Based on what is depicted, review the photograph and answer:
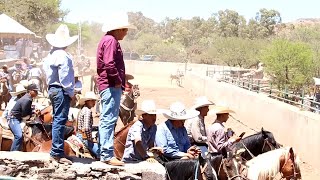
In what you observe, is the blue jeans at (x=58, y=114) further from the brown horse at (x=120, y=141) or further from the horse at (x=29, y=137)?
the horse at (x=29, y=137)

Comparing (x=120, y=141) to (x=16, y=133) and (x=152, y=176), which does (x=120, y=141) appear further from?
(x=152, y=176)

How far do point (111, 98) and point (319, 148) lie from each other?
821 centimetres

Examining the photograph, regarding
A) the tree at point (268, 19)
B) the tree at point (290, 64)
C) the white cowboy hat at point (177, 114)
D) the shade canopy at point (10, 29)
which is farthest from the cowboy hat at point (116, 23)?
the tree at point (268, 19)

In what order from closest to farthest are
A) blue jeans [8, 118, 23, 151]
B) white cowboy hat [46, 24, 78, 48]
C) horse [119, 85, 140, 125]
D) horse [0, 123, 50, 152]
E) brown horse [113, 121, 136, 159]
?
white cowboy hat [46, 24, 78, 48], brown horse [113, 121, 136, 159], blue jeans [8, 118, 23, 151], horse [0, 123, 50, 152], horse [119, 85, 140, 125]

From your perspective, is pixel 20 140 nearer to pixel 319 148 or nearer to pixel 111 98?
pixel 111 98

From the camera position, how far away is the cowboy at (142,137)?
676 cm

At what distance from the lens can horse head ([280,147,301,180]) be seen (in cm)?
782

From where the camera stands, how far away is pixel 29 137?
8750mm

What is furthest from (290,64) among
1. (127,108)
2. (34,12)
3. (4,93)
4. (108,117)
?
(34,12)

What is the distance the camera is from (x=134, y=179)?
6.03m

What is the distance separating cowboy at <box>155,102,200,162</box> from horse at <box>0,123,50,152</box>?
276 cm

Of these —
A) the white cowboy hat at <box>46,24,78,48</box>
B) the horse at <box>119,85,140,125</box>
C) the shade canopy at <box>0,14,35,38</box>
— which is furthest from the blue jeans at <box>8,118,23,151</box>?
the shade canopy at <box>0,14,35,38</box>

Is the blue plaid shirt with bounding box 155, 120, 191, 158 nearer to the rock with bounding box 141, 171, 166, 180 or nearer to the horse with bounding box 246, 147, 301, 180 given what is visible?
the rock with bounding box 141, 171, 166, 180

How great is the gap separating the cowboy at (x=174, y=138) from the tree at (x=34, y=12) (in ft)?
142
